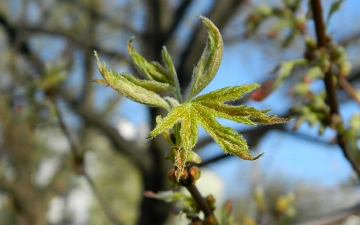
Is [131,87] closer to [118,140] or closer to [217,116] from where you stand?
[217,116]

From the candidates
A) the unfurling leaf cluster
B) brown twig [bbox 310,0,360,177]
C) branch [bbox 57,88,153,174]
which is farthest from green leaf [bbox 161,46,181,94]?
branch [bbox 57,88,153,174]

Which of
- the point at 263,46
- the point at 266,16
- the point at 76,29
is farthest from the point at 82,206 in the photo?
the point at 266,16

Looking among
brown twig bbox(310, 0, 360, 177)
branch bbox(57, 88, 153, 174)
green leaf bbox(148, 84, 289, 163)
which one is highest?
green leaf bbox(148, 84, 289, 163)

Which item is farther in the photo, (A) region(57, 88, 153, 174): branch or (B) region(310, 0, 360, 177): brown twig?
(A) region(57, 88, 153, 174): branch

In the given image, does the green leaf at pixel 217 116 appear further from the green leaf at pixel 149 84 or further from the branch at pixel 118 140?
the branch at pixel 118 140

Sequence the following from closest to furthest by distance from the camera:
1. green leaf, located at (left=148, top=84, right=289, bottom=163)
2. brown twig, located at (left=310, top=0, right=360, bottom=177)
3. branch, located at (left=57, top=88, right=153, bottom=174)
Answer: green leaf, located at (left=148, top=84, right=289, bottom=163)
brown twig, located at (left=310, top=0, right=360, bottom=177)
branch, located at (left=57, top=88, right=153, bottom=174)

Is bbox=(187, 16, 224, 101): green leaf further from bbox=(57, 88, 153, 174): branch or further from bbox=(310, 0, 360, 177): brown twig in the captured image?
bbox=(57, 88, 153, 174): branch

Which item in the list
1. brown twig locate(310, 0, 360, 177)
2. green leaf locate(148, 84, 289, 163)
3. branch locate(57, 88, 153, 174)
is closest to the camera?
green leaf locate(148, 84, 289, 163)

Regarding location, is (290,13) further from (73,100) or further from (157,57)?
(73,100)
